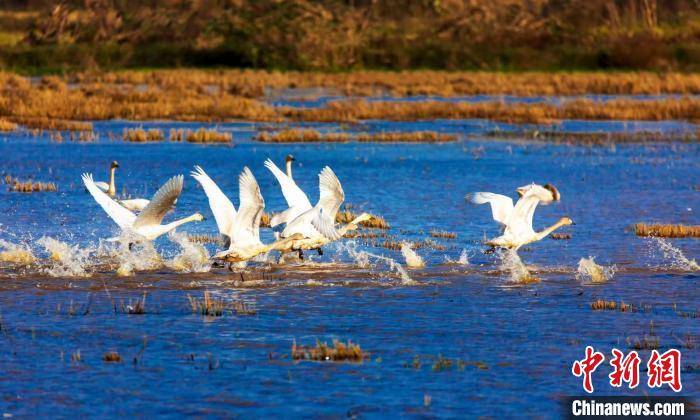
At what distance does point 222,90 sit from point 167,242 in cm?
2717

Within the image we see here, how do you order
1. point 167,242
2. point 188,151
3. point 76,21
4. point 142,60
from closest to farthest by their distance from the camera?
point 167,242 < point 188,151 < point 142,60 < point 76,21

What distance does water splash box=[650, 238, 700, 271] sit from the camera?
15.3 m

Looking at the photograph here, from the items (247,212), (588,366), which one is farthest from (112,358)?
(588,366)

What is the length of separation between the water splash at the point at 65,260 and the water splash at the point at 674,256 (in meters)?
6.99

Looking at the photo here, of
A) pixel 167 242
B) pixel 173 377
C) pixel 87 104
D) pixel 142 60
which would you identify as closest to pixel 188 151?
pixel 87 104

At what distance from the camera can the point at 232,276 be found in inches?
567

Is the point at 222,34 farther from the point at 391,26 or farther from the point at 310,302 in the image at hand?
the point at 310,302

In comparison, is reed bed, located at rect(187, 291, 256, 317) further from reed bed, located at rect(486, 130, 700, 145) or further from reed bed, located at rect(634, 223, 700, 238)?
reed bed, located at rect(486, 130, 700, 145)

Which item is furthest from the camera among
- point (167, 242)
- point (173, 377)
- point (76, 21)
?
point (76, 21)

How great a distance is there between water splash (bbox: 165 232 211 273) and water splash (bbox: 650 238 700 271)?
5.61m

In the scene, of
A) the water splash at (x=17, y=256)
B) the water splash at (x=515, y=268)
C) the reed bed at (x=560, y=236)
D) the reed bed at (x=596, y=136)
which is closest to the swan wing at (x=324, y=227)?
the water splash at (x=515, y=268)

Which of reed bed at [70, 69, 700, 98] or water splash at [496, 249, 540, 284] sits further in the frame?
reed bed at [70, 69, 700, 98]

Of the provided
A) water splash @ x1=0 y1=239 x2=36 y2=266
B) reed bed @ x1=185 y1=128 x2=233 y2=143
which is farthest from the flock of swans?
reed bed @ x1=185 y1=128 x2=233 y2=143

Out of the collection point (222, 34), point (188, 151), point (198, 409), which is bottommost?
point (198, 409)
